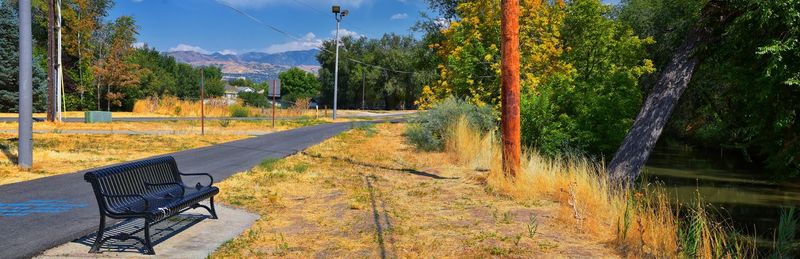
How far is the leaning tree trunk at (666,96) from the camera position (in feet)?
37.4

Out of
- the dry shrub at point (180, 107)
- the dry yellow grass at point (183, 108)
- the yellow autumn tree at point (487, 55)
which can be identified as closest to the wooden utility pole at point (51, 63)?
the dry yellow grass at point (183, 108)

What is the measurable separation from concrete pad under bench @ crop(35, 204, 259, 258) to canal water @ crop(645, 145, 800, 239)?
20.9 feet

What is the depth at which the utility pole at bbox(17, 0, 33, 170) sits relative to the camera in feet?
36.3

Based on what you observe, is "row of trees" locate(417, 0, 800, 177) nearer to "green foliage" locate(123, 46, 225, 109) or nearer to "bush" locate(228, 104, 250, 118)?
"bush" locate(228, 104, 250, 118)

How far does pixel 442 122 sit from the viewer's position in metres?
17.7

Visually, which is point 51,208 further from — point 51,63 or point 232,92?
point 232,92

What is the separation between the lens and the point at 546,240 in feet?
20.2

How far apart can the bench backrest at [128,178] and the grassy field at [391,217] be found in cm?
118

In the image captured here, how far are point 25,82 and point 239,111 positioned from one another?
1281 inches

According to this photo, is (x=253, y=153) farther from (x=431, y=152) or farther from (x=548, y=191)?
(x=548, y=191)

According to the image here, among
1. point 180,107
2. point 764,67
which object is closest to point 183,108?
point 180,107

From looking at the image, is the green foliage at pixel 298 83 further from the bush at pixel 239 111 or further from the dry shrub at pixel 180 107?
the bush at pixel 239 111

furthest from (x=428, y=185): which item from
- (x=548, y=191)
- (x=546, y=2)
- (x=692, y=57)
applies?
(x=546, y=2)

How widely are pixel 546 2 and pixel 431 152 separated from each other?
1260 centimetres
